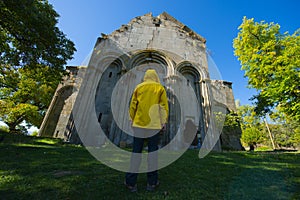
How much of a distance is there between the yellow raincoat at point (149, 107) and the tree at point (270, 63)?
9098 millimetres

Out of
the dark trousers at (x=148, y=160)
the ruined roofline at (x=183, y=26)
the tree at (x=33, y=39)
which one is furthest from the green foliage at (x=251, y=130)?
the tree at (x=33, y=39)

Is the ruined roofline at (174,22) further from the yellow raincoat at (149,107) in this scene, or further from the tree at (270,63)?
the yellow raincoat at (149,107)

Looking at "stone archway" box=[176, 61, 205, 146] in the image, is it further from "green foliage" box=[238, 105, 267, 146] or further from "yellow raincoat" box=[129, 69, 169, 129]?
"yellow raincoat" box=[129, 69, 169, 129]

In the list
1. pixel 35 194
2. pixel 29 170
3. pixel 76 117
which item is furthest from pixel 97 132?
pixel 35 194

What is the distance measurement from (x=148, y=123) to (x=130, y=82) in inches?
345

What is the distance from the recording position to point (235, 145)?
1188 centimetres

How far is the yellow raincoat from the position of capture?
2.45 meters

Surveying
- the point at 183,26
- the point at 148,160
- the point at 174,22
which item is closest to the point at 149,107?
the point at 148,160

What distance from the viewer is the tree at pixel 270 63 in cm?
820

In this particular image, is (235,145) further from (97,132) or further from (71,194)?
(71,194)

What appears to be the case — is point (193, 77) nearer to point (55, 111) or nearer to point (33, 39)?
point (33, 39)

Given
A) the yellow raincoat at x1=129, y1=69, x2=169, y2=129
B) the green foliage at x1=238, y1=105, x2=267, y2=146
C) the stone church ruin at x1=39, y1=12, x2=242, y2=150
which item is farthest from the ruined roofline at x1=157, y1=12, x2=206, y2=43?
the yellow raincoat at x1=129, y1=69, x2=169, y2=129

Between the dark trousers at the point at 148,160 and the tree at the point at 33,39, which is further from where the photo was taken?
the tree at the point at 33,39

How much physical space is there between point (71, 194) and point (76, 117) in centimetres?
797
